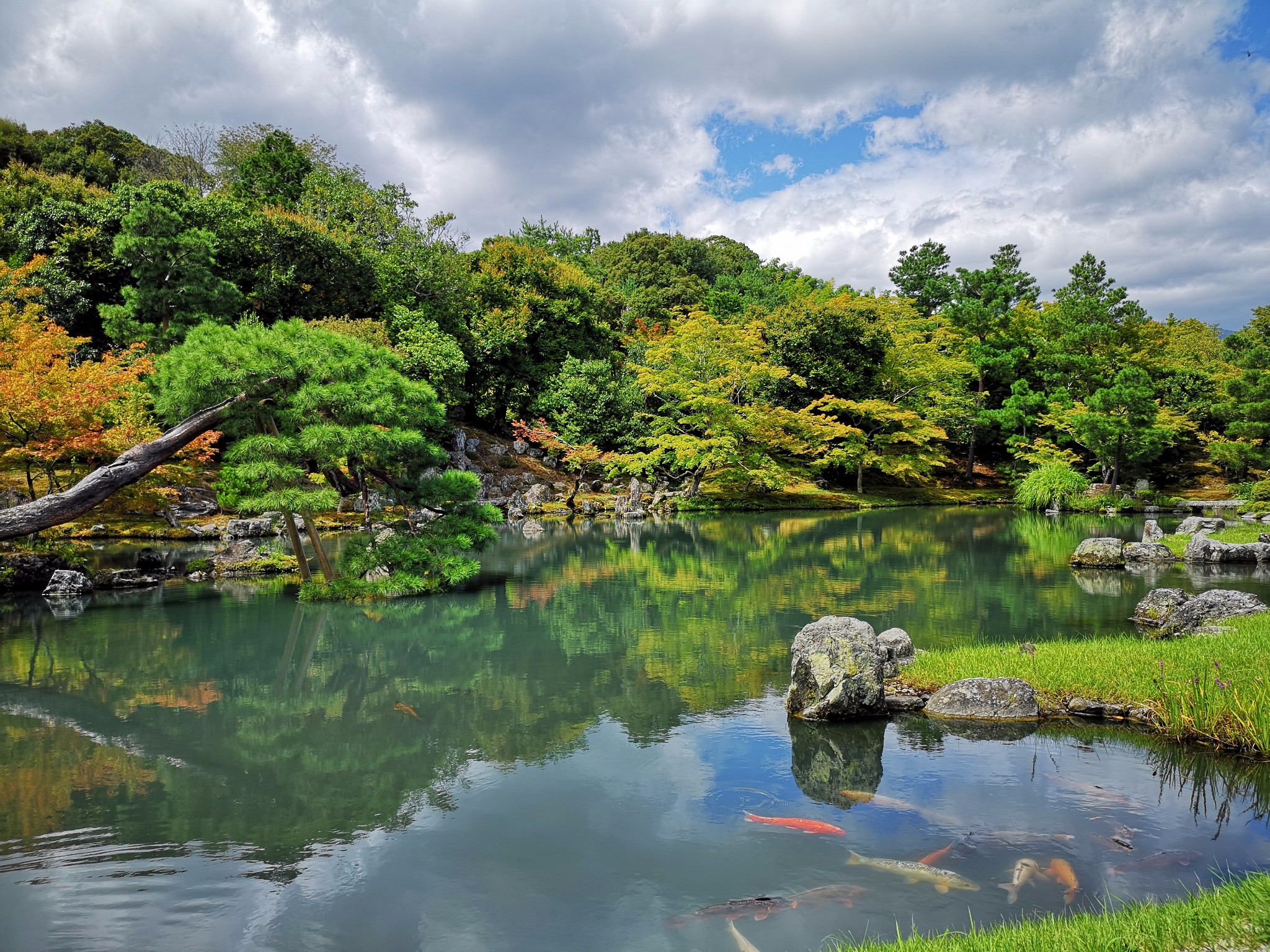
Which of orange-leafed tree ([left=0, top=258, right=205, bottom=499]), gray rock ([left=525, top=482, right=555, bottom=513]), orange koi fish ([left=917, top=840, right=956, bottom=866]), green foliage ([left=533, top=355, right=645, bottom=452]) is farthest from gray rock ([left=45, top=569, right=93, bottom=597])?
green foliage ([left=533, top=355, right=645, bottom=452])

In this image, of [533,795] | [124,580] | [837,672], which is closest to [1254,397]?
[837,672]

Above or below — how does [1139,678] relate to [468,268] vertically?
below

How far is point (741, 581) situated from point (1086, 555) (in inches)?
279

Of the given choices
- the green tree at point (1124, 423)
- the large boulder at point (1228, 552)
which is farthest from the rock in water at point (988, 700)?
the green tree at point (1124, 423)

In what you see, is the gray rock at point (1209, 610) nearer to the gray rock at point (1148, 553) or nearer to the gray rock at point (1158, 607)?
the gray rock at point (1158, 607)

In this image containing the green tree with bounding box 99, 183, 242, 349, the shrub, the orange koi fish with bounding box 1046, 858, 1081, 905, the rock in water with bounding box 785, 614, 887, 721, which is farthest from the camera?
the shrub

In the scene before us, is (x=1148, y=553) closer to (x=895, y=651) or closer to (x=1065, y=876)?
(x=895, y=651)

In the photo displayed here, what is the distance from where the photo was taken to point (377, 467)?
42.3 feet

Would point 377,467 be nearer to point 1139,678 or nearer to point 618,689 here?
point 618,689

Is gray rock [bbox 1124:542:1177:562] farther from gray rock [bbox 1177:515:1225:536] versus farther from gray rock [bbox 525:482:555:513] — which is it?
gray rock [bbox 525:482:555:513]

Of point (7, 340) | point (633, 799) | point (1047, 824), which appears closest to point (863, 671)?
point (1047, 824)

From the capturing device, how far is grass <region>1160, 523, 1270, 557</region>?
1530 cm

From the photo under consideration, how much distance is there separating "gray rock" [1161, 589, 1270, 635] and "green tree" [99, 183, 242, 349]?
24029 mm

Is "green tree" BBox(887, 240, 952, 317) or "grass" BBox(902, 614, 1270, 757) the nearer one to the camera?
"grass" BBox(902, 614, 1270, 757)
